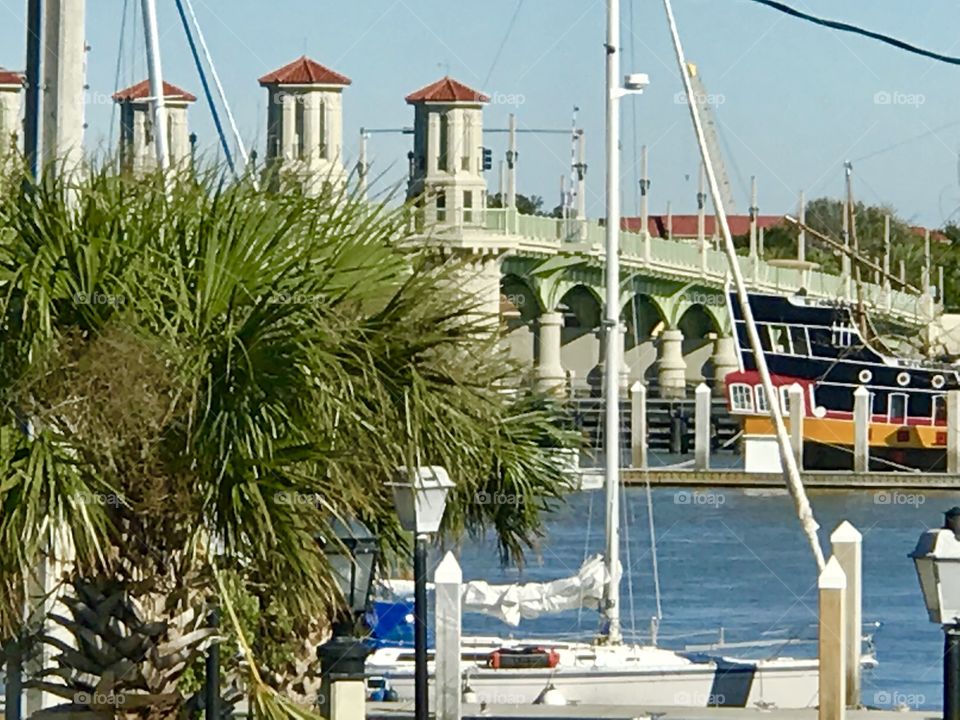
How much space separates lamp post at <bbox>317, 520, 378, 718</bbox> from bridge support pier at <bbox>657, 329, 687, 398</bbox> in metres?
67.4

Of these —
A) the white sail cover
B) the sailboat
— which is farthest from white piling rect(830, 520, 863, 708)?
the white sail cover

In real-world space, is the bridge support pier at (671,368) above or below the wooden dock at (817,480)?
above

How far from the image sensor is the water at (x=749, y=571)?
28922mm

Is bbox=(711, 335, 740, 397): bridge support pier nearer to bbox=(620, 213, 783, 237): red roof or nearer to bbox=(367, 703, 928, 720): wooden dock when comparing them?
bbox=(620, 213, 783, 237): red roof

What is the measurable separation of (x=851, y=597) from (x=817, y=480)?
37.0m

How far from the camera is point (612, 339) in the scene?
2608 centimetres

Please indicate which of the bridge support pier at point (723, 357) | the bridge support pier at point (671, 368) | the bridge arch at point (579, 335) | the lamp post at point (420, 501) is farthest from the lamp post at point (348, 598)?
the bridge support pier at point (723, 357)

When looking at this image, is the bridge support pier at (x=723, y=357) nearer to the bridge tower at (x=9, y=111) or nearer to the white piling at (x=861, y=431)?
the white piling at (x=861, y=431)

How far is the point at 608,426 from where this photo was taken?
25.8m

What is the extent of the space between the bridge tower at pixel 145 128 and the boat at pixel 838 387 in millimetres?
33611


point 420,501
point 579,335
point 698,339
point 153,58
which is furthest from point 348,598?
point 698,339

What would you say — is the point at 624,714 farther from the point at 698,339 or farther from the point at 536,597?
the point at 698,339

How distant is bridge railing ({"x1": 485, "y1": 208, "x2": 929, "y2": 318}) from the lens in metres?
60.2

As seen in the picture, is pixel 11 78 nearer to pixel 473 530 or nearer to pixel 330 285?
pixel 473 530
